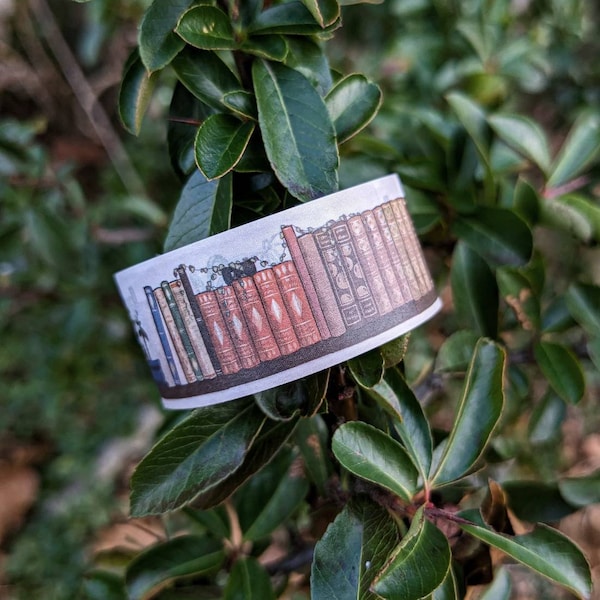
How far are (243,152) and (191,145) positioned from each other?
13 cm

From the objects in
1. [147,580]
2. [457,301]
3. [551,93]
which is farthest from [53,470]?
[551,93]

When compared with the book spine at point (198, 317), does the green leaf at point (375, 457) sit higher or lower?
lower

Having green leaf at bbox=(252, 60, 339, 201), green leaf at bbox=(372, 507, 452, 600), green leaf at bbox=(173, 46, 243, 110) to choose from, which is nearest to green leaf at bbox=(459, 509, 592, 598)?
green leaf at bbox=(372, 507, 452, 600)

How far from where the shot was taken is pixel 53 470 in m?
2.04

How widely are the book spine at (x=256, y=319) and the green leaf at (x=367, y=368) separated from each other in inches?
3.7

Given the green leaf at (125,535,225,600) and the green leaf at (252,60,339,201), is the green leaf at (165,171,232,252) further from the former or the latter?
the green leaf at (125,535,225,600)

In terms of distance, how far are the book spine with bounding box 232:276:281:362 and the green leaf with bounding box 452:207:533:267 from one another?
1.44ft

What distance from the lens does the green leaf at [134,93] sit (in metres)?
0.65

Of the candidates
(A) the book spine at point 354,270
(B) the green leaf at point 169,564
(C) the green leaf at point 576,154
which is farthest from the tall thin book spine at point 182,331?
(C) the green leaf at point 576,154

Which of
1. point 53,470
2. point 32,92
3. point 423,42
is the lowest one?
point 53,470

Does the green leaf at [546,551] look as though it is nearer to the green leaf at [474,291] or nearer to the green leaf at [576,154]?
the green leaf at [474,291]

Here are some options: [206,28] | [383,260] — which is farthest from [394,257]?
[206,28]

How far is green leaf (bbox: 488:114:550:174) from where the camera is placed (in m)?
0.90

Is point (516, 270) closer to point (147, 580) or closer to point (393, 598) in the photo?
point (393, 598)
